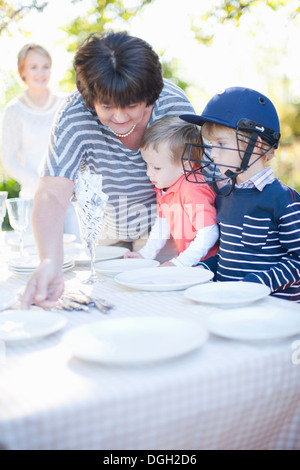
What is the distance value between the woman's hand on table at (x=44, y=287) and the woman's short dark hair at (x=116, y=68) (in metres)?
0.63

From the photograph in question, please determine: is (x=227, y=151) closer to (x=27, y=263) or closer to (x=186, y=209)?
(x=186, y=209)

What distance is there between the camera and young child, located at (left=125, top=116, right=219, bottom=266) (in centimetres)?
205

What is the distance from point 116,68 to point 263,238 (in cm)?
77

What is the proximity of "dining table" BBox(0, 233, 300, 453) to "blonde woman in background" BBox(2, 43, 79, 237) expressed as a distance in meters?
3.05

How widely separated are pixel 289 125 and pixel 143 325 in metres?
11.9

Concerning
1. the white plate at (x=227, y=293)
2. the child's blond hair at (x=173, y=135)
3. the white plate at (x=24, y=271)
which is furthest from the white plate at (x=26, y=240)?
the white plate at (x=227, y=293)

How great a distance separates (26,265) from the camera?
1.88 meters

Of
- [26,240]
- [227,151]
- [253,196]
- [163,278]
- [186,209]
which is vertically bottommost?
[26,240]

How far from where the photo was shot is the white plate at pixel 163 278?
4.95ft

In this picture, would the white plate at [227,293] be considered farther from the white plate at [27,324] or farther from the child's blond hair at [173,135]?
the child's blond hair at [173,135]

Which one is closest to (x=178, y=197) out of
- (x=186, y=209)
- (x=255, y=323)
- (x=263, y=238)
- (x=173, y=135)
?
(x=186, y=209)

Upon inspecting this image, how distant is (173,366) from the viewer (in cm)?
95

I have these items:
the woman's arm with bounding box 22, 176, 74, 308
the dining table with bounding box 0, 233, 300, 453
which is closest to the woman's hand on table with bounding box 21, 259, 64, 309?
the woman's arm with bounding box 22, 176, 74, 308
